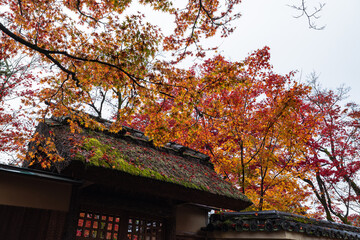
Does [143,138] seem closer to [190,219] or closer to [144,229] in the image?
[144,229]

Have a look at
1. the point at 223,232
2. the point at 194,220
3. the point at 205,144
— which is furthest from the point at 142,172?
the point at 205,144

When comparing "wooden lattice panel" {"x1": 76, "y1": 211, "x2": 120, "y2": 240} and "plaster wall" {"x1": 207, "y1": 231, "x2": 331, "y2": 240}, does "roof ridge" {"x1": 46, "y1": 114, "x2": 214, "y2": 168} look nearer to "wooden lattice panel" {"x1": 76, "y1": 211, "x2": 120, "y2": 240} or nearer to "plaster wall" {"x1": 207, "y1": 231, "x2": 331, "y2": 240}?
"wooden lattice panel" {"x1": 76, "y1": 211, "x2": 120, "y2": 240}

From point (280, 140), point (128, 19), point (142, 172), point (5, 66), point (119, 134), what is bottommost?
point (142, 172)

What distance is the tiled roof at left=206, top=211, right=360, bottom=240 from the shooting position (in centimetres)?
595

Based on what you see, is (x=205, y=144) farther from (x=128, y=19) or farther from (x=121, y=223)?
(x=128, y=19)

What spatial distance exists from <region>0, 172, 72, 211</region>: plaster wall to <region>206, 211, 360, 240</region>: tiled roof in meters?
4.40

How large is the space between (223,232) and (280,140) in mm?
3584

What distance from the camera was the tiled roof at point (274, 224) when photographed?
19.5ft

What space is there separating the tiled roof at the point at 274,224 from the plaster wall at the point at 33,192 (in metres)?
4.40

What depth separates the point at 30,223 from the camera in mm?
4234

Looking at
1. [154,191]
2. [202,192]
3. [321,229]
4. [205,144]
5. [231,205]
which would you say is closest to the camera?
[154,191]

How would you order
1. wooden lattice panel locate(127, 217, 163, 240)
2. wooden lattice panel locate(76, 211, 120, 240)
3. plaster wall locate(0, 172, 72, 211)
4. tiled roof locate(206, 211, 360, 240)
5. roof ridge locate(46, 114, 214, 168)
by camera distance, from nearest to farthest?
plaster wall locate(0, 172, 72, 211)
wooden lattice panel locate(76, 211, 120, 240)
wooden lattice panel locate(127, 217, 163, 240)
roof ridge locate(46, 114, 214, 168)
tiled roof locate(206, 211, 360, 240)

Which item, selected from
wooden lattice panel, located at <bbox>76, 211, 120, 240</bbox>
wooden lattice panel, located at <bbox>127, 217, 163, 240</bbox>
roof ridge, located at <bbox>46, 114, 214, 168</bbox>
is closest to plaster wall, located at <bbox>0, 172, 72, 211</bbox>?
wooden lattice panel, located at <bbox>76, 211, 120, 240</bbox>

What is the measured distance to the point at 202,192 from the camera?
17.3 ft
